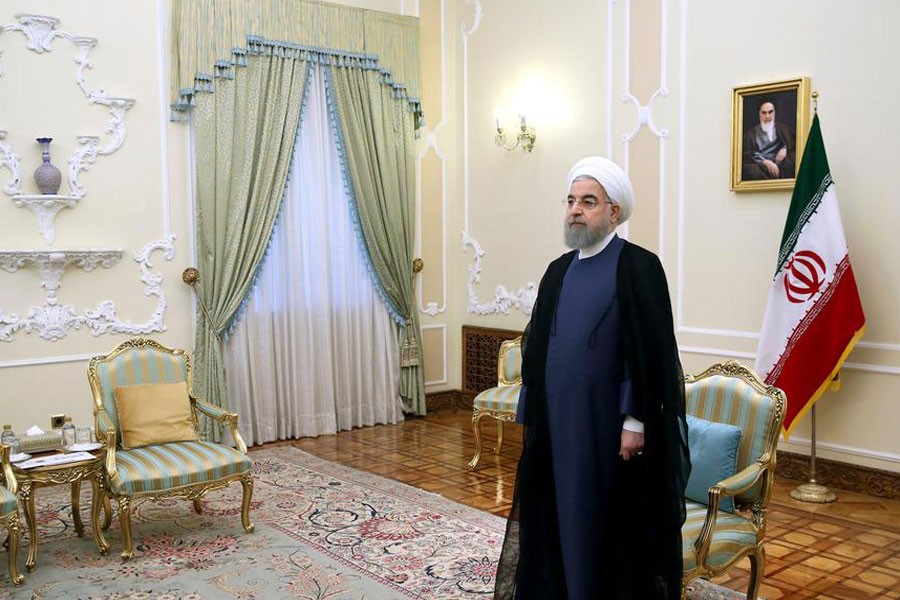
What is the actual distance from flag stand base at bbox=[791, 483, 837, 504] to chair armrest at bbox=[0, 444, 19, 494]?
3750 millimetres

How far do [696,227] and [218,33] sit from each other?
10.9 ft

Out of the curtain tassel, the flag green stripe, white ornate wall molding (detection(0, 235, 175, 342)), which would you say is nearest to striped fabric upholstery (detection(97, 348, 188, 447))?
white ornate wall molding (detection(0, 235, 175, 342))

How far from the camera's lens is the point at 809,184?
14.7ft

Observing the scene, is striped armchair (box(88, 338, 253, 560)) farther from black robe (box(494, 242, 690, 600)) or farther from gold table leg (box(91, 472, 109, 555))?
black robe (box(494, 242, 690, 600))

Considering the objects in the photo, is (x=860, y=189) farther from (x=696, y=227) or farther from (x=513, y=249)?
(x=513, y=249)

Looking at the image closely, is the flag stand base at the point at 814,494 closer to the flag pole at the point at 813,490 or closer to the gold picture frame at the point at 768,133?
the flag pole at the point at 813,490

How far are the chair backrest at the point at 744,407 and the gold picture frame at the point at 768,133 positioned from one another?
194 cm

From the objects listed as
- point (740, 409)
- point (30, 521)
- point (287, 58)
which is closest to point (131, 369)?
point (30, 521)

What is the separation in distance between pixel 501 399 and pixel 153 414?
78.6 inches

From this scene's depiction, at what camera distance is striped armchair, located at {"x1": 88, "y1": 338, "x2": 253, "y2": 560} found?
3.82 metres

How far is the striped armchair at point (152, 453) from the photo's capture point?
382cm

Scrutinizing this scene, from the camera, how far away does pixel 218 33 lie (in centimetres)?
571

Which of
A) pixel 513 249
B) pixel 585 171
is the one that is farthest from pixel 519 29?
pixel 585 171

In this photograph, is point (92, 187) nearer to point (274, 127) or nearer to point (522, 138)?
point (274, 127)
